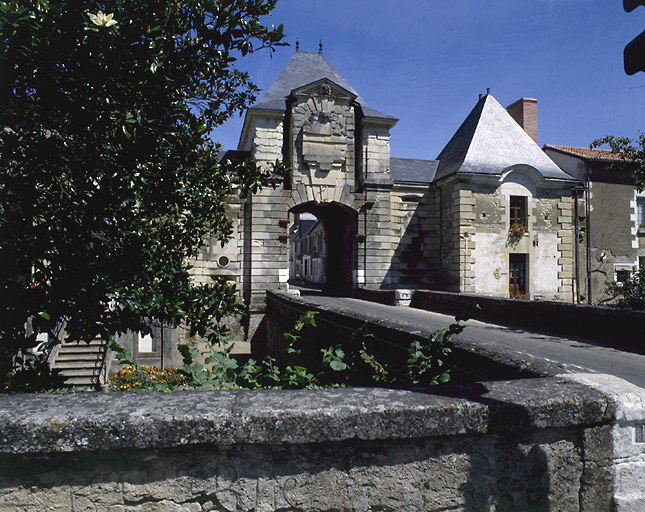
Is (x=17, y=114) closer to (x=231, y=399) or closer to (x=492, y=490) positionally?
(x=231, y=399)

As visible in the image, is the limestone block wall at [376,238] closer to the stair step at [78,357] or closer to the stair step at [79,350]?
the stair step at [79,350]

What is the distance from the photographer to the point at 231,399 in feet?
6.04

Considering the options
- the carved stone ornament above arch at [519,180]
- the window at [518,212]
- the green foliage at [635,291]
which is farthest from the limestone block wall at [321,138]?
the green foliage at [635,291]

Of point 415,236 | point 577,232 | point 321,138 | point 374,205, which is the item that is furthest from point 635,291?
point 321,138

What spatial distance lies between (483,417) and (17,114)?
3.37 m

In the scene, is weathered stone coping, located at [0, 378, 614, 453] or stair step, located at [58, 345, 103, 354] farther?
stair step, located at [58, 345, 103, 354]

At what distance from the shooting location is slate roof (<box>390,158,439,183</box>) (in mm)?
17641

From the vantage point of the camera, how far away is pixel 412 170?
1831 centimetres

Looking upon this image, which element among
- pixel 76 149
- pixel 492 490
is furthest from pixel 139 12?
pixel 492 490

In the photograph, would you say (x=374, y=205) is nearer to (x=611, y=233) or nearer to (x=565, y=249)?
(x=565, y=249)

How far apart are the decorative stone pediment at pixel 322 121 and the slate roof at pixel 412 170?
2624 millimetres

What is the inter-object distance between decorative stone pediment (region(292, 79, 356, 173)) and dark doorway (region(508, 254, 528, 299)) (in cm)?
755

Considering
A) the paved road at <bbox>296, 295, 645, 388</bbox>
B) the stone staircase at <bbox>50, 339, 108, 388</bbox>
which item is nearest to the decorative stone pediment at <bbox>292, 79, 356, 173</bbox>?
the paved road at <bbox>296, 295, 645, 388</bbox>

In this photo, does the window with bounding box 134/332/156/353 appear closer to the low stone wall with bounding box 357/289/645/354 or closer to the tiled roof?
the low stone wall with bounding box 357/289/645/354
